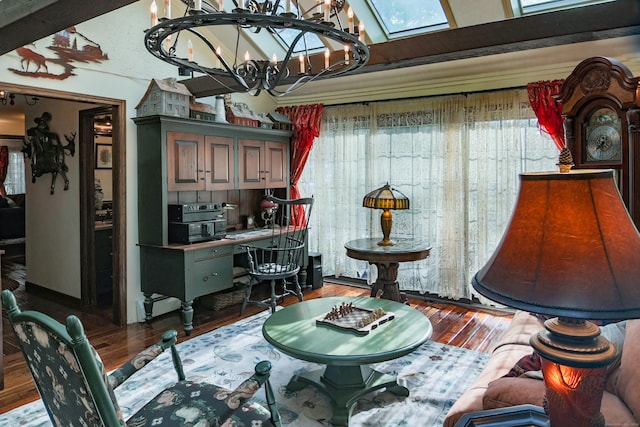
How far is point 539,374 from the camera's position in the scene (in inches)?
68.2

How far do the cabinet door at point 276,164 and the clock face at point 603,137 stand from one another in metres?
3.25

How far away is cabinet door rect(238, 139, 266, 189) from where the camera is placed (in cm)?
489

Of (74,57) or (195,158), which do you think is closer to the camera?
(74,57)

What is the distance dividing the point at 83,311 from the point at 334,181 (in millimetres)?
3127

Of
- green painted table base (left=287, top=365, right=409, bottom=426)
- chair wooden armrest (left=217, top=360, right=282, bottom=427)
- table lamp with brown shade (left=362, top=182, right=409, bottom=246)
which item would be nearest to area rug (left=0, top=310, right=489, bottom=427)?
green painted table base (left=287, top=365, right=409, bottom=426)

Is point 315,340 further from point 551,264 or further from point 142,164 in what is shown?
point 142,164

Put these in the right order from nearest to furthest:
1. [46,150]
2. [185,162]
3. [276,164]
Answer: [185,162] → [46,150] → [276,164]

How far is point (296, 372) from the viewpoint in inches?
123

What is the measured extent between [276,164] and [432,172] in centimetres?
187

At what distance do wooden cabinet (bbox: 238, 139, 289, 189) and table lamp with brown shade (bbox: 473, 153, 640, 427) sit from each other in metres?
4.11

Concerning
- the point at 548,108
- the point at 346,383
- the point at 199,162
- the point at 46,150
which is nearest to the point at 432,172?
the point at 548,108

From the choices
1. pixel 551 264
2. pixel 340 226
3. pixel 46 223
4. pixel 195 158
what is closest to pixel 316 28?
pixel 551 264

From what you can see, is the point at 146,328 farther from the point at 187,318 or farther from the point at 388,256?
the point at 388,256

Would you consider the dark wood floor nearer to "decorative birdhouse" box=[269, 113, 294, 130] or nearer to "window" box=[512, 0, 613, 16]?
"decorative birdhouse" box=[269, 113, 294, 130]
